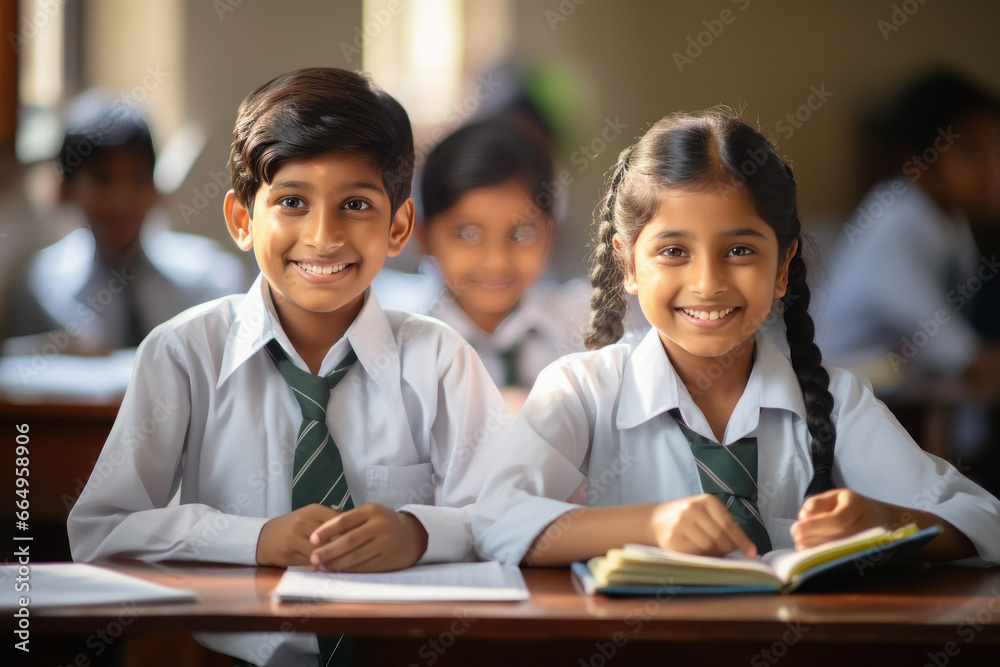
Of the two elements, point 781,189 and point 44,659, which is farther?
point 781,189

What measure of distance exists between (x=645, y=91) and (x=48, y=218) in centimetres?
233

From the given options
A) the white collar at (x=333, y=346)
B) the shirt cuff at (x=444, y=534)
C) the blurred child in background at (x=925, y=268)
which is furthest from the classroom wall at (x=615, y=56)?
the shirt cuff at (x=444, y=534)

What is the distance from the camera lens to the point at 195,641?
172 cm

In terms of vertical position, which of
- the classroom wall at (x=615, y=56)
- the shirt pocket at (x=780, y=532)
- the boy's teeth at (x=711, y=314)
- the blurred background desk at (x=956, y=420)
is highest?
the classroom wall at (x=615, y=56)

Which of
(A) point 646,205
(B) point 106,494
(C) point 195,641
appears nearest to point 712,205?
(A) point 646,205

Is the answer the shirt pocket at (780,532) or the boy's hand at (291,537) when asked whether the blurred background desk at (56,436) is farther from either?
the shirt pocket at (780,532)

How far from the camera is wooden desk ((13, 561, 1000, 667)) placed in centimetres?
91

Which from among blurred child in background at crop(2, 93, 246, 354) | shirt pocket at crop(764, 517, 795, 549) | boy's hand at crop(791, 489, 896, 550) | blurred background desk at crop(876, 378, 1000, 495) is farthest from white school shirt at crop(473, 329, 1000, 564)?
blurred child in background at crop(2, 93, 246, 354)

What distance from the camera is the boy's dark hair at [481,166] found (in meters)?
2.39

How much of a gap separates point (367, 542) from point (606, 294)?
0.75 metres

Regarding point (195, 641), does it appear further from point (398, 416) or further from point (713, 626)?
point (713, 626)

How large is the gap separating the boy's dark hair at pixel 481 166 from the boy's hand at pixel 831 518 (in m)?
1.42

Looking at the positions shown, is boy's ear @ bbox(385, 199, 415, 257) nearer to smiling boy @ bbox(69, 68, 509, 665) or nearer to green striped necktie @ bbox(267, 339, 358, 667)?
smiling boy @ bbox(69, 68, 509, 665)

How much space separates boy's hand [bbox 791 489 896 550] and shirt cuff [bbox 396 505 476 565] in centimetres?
50
